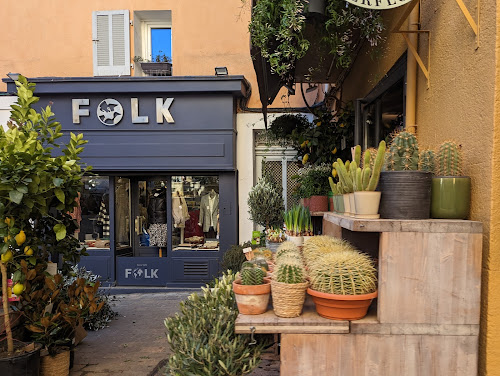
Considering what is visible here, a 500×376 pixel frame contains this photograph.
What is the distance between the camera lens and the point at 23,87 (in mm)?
3688

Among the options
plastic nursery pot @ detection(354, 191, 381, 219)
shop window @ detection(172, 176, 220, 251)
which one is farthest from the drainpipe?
shop window @ detection(172, 176, 220, 251)

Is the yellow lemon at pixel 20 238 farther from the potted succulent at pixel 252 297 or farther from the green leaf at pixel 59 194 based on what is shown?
the potted succulent at pixel 252 297

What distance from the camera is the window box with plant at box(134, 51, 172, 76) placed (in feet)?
27.3

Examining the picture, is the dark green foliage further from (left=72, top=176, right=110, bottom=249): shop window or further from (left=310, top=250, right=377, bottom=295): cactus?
(left=72, top=176, right=110, bottom=249): shop window

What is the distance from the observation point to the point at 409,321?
6.71ft

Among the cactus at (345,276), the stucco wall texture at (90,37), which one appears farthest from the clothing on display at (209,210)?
the cactus at (345,276)

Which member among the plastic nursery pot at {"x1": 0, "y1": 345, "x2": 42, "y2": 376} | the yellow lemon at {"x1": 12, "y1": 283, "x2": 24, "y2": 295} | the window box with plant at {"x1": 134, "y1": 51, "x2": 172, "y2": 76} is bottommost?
the plastic nursery pot at {"x1": 0, "y1": 345, "x2": 42, "y2": 376}

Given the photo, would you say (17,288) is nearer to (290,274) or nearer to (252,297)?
(252,297)

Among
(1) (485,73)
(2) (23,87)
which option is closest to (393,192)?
(1) (485,73)

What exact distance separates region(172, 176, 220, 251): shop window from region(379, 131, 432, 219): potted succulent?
20.3 ft

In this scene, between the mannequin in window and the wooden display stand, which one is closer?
the wooden display stand

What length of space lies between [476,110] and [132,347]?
503cm

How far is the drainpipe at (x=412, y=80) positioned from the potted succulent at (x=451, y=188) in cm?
101

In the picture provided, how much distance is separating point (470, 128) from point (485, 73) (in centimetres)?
34
